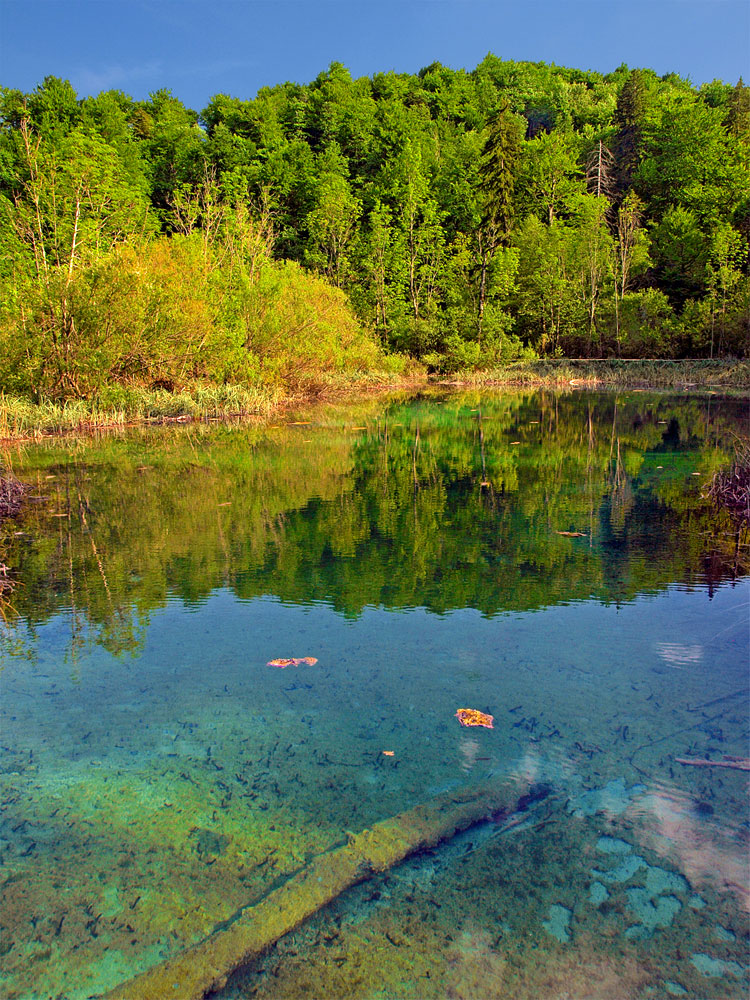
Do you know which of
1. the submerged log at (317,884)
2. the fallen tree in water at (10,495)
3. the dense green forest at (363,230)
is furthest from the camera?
the dense green forest at (363,230)

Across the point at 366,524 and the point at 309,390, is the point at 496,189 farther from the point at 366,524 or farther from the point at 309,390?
the point at 366,524

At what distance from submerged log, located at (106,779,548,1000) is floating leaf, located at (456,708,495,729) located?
56cm

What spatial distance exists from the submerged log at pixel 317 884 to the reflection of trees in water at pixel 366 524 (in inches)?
105

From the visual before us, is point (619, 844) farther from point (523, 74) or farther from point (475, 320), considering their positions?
point (523, 74)

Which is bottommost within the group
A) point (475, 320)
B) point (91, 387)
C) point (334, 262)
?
point (91, 387)

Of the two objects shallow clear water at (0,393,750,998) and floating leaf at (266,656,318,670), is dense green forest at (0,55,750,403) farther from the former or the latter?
floating leaf at (266,656,318,670)

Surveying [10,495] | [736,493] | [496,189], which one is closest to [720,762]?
[736,493]

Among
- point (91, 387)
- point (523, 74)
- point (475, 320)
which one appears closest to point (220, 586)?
point (91, 387)

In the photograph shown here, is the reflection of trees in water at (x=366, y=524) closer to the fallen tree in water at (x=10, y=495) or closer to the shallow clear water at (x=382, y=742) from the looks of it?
the shallow clear water at (x=382, y=742)

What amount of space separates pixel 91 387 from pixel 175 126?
54.8 m

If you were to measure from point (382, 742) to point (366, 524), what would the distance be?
5.21 m

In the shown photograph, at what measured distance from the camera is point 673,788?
344 centimetres

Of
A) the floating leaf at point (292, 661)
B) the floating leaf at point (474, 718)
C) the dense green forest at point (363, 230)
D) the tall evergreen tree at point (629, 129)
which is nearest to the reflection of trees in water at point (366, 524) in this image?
the floating leaf at point (292, 661)

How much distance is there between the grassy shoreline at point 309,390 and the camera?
61.9 feet
